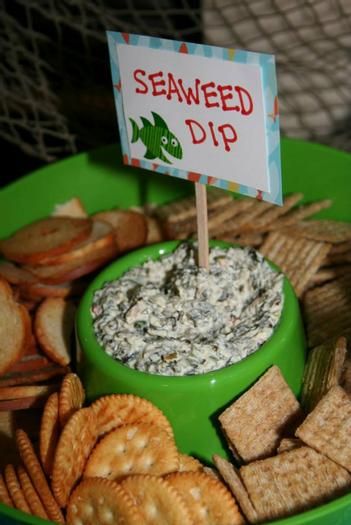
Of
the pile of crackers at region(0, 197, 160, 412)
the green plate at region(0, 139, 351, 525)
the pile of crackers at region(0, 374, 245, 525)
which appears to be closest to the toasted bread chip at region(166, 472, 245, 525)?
the pile of crackers at region(0, 374, 245, 525)

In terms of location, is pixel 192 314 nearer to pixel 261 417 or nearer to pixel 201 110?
pixel 261 417

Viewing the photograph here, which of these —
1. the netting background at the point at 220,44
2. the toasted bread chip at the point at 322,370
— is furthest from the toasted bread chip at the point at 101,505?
the netting background at the point at 220,44

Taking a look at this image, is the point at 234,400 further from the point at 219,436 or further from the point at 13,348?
the point at 13,348

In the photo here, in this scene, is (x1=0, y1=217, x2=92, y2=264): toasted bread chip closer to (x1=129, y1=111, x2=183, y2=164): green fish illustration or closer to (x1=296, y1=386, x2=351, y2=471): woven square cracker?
(x1=129, y1=111, x2=183, y2=164): green fish illustration

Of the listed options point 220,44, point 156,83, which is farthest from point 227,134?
point 220,44

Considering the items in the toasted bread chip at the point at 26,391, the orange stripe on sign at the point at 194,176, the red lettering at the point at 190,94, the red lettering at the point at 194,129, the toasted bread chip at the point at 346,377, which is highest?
the red lettering at the point at 190,94

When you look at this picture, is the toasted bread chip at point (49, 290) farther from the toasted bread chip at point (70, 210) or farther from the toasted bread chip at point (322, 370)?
the toasted bread chip at point (322, 370)

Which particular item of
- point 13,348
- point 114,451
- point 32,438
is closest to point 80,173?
point 13,348
